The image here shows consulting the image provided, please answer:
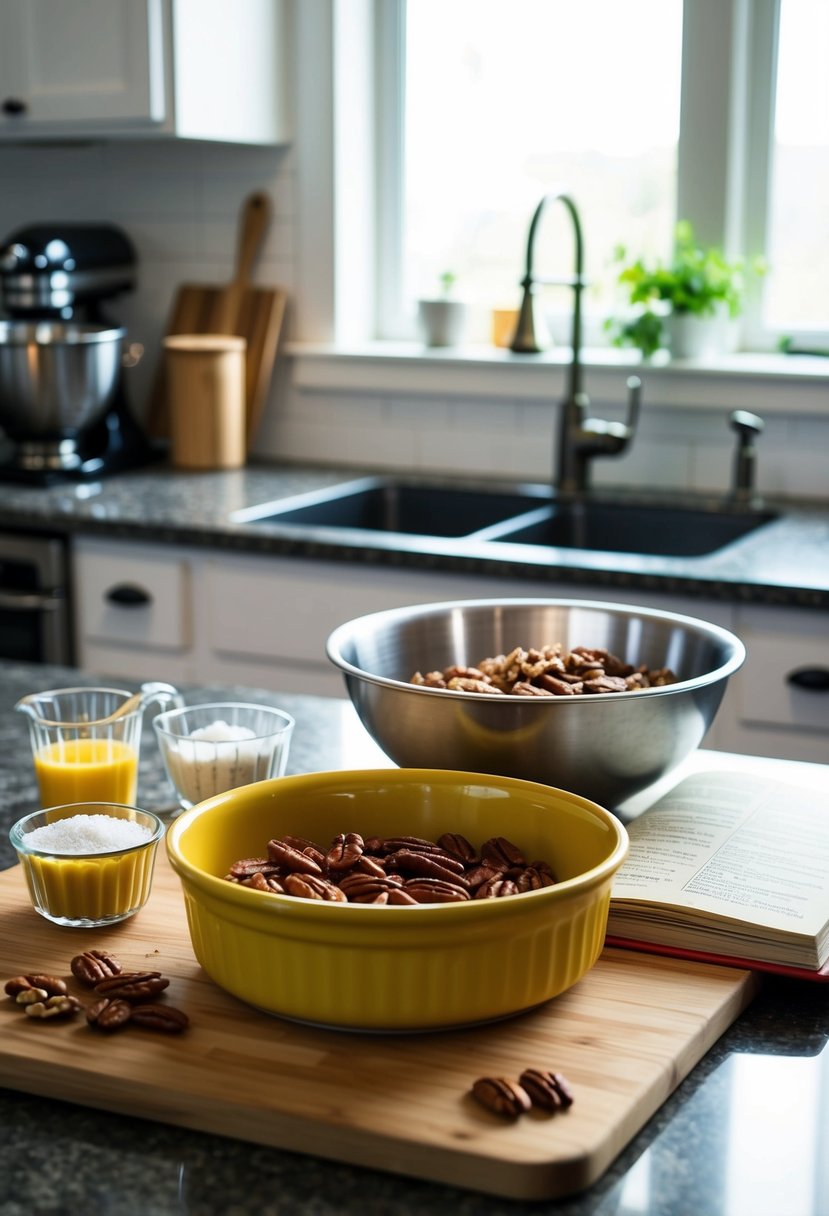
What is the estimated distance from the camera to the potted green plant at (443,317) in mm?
3322

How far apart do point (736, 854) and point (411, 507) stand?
84.0 inches

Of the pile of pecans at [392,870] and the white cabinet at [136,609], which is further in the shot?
the white cabinet at [136,609]

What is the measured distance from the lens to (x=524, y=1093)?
2.74ft

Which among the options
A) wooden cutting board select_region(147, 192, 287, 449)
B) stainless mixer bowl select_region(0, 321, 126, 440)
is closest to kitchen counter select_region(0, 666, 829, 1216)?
stainless mixer bowl select_region(0, 321, 126, 440)

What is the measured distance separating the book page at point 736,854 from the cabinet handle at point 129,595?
1669 millimetres

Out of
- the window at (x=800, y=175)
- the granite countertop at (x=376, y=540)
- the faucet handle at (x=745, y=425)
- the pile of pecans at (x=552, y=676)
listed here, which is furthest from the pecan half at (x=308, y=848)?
the window at (x=800, y=175)

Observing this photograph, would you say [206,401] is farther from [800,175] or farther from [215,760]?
[215,760]

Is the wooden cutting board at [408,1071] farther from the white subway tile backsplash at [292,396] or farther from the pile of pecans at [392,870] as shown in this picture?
the white subway tile backsplash at [292,396]

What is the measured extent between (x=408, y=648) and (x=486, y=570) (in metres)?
1.07

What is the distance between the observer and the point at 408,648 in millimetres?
1432

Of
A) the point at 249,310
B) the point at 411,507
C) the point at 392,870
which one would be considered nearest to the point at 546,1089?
the point at 392,870

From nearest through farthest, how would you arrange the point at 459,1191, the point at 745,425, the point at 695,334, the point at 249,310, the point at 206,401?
the point at 459,1191, the point at 745,425, the point at 695,334, the point at 206,401, the point at 249,310

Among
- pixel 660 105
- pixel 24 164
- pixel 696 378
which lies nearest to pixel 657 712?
pixel 696 378

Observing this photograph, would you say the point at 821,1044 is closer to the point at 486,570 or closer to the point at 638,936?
the point at 638,936
